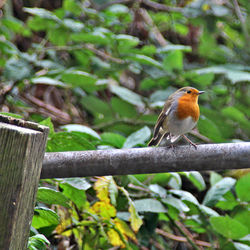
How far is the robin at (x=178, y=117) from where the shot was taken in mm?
2646

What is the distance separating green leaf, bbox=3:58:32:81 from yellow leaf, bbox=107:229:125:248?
1.78 m

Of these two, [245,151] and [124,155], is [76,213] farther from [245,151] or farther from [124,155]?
[245,151]

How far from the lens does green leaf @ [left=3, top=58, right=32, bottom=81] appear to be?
3.60 meters

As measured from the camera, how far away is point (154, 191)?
2.49m

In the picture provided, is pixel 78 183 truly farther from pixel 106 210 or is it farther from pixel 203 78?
pixel 203 78

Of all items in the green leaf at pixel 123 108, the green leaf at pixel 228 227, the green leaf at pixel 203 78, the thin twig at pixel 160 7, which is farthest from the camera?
the thin twig at pixel 160 7

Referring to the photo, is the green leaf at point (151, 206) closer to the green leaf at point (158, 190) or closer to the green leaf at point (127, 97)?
the green leaf at point (158, 190)

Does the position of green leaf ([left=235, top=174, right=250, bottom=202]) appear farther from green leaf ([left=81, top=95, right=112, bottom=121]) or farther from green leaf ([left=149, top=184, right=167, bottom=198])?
green leaf ([left=81, top=95, right=112, bottom=121])

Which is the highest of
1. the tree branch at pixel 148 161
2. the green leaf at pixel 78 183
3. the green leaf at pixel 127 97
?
the tree branch at pixel 148 161

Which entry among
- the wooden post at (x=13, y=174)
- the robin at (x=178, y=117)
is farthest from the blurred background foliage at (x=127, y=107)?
the wooden post at (x=13, y=174)

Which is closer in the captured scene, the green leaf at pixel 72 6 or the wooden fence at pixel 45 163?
the wooden fence at pixel 45 163

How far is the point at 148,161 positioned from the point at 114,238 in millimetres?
982

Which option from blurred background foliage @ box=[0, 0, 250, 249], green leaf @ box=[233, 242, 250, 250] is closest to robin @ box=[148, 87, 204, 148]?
blurred background foliage @ box=[0, 0, 250, 249]

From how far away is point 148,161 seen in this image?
1.50 m
